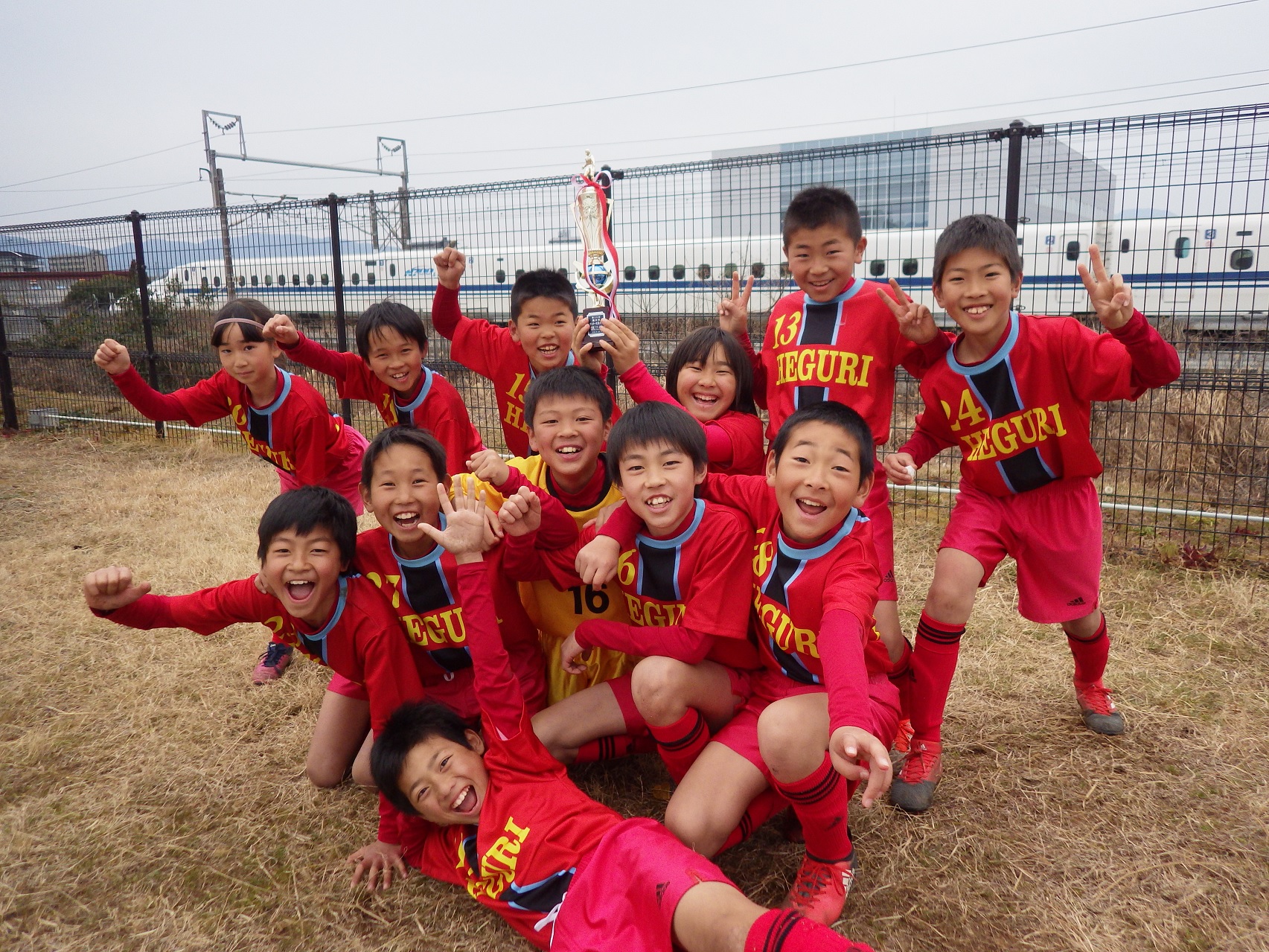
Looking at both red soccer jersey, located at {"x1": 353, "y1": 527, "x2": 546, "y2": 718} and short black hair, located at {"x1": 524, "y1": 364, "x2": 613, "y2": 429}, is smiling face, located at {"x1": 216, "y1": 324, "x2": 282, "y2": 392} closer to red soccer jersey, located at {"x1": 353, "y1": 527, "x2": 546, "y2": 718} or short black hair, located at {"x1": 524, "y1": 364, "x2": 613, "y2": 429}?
red soccer jersey, located at {"x1": 353, "y1": 527, "x2": 546, "y2": 718}

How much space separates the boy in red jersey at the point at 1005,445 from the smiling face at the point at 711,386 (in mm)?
626

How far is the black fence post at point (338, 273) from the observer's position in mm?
6805

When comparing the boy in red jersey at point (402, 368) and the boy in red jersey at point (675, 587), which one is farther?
the boy in red jersey at point (402, 368)

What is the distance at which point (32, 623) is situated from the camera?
3.73 meters

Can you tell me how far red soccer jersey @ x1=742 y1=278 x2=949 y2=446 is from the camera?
8.34ft

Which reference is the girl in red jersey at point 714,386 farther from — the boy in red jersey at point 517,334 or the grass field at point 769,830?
the grass field at point 769,830

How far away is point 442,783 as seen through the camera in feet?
6.40

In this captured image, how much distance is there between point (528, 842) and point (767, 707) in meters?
0.67

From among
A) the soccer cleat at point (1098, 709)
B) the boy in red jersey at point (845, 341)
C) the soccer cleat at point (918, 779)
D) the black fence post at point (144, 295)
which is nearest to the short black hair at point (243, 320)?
the boy in red jersey at point (845, 341)

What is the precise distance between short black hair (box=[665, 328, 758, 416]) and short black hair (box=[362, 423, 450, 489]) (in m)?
0.89

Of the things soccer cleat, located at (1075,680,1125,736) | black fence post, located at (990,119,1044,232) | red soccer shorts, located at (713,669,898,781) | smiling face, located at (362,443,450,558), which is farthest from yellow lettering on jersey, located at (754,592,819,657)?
black fence post, located at (990,119,1044,232)

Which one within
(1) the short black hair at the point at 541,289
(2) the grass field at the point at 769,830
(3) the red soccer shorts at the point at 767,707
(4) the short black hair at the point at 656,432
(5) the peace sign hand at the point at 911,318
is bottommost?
(2) the grass field at the point at 769,830

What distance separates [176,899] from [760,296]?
20.7ft

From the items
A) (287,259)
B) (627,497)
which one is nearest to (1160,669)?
(627,497)
